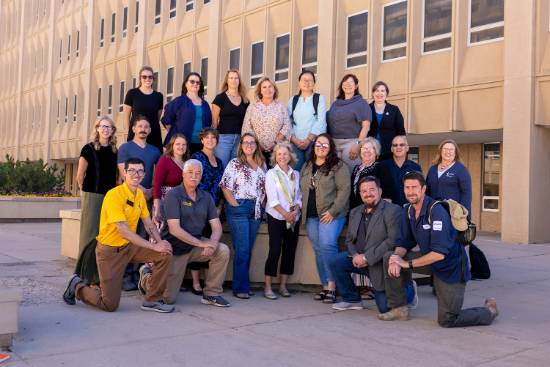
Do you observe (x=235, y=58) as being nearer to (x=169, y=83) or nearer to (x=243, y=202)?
(x=169, y=83)

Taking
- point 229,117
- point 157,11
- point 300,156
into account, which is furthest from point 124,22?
point 300,156

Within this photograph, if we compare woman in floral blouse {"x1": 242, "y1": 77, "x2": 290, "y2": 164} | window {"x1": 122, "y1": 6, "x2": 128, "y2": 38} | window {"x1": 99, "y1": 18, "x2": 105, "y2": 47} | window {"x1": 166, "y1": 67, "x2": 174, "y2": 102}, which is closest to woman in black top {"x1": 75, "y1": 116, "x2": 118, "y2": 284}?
woman in floral blouse {"x1": 242, "y1": 77, "x2": 290, "y2": 164}

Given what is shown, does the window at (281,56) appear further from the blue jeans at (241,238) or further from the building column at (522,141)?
the blue jeans at (241,238)

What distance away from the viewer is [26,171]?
2127 cm

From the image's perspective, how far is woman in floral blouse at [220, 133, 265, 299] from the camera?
280 inches

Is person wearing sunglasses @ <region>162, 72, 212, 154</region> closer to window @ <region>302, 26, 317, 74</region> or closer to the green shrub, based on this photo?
window @ <region>302, 26, 317, 74</region>

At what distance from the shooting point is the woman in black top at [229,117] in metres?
7.91

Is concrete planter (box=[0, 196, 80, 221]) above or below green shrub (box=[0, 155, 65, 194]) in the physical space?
below

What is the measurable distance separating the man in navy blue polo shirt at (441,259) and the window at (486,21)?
37.1 ft

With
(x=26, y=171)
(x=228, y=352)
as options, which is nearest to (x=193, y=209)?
(x=228, y=352)

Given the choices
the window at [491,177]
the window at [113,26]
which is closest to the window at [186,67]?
the window at [113,26]

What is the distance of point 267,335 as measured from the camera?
17.8ft

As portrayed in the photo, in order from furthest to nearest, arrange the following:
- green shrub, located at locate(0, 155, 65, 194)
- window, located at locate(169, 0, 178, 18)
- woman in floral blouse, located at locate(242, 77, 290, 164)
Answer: window, located at locate(169, 0, 178, 18) < green shrub, located at locate(0, 155, 65, 194) < woman in floral blouse, located at locate(242, 77, 290, 164)

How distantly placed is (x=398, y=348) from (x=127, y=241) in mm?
2834
